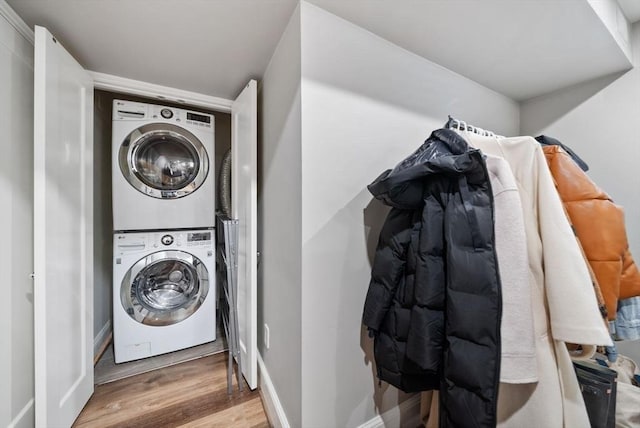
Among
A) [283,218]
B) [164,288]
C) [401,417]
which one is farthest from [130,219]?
[401,417]

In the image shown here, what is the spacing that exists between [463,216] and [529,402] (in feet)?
2.01

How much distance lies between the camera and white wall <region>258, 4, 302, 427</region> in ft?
3.29

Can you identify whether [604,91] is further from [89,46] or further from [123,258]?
[123,258]

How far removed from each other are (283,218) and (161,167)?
1.38 meters

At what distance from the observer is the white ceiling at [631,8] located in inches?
45.3

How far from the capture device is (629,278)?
83 cm

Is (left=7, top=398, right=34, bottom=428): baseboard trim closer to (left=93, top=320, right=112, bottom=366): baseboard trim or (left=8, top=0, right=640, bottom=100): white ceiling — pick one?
(left=93, top=320, right=112, bottom=366): baseboard trim

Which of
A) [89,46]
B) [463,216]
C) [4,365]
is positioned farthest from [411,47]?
[4,365]

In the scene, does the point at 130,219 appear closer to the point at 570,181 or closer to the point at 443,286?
the point at 443,286

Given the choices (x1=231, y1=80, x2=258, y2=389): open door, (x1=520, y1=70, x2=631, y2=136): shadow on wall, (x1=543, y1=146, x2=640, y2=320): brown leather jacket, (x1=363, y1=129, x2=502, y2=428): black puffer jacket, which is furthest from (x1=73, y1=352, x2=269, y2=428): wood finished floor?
(x1=520, y1=70, x2=631, y2=136): shadow on wall

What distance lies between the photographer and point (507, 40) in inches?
45.1

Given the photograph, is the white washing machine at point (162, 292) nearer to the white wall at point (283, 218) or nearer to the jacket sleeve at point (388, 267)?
the white wall at point (283, 218)

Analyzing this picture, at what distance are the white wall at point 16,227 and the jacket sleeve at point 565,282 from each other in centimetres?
207

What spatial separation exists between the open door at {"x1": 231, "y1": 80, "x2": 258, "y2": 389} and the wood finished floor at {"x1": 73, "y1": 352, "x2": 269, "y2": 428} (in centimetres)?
16
